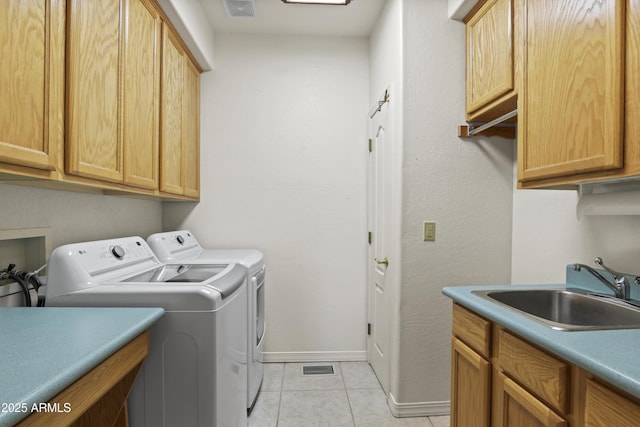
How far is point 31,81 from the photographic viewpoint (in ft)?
3.54

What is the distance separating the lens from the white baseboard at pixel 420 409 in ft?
6.94

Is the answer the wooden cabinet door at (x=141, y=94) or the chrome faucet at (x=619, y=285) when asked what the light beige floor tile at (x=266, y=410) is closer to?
the wooden cabinet door at (x=141, y=94)

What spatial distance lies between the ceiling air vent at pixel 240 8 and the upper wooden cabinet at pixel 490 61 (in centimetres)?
139

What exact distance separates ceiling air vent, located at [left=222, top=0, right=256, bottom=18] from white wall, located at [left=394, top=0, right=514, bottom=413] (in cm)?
103

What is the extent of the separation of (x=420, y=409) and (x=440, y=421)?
0.40 ft

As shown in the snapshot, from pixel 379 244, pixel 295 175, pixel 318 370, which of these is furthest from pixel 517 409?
pixel 295 175

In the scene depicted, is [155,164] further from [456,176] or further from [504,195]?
[504,195]

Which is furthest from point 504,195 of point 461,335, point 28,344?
point 28,344

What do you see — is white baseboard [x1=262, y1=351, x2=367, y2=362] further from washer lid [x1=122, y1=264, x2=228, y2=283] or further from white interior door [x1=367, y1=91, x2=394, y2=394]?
washer lid [x1=122, y1=264, x2=228, y2=283]

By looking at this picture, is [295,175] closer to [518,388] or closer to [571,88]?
[571,88]

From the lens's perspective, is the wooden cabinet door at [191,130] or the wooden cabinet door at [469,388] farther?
the wooden cabinet door at [191,130]

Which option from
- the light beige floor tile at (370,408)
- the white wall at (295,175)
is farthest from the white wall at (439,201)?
the white wall at (295,175)

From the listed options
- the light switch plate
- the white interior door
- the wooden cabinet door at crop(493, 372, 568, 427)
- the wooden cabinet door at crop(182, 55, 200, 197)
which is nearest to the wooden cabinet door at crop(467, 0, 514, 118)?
the white interior door

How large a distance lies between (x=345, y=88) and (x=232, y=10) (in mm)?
1029
